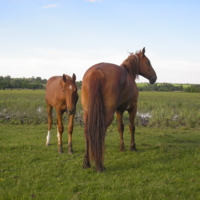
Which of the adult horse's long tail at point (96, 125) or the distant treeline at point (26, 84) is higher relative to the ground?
the distant treeline at point (26, 84)

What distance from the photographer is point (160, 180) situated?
14.5 ft

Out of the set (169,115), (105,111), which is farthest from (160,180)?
(169,115)

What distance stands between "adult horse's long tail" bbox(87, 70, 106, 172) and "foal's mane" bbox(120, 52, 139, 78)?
2829mm

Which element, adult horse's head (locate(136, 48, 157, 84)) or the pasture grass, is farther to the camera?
adult horse's head (locate(136, 48, 157, 84))

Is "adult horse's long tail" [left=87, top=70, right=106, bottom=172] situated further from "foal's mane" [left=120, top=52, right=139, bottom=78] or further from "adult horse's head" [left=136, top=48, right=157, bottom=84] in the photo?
"adult horse's head" [left=136, top=48, right=157, bottom=84]

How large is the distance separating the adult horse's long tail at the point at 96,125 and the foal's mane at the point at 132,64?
2.83 m

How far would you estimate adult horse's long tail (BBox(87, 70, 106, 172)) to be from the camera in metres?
4.77

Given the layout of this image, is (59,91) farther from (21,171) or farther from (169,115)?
(169,115)

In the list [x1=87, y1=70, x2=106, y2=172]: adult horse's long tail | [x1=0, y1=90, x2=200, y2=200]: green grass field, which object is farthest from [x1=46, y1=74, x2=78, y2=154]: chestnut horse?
[x1=87, y1=70, x2=106, y2=172]: adult horse's long tail

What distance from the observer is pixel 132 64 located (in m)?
7.62

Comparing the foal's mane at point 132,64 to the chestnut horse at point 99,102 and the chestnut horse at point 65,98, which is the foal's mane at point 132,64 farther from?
the chestnut horse at point 99,102

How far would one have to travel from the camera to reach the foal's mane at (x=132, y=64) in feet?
24.6

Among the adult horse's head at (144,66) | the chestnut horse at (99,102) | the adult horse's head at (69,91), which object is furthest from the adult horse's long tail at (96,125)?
the adult horse's head at (144,66)

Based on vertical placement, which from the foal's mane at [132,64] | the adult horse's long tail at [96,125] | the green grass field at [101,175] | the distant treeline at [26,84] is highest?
the distant treeline at [26,84]
